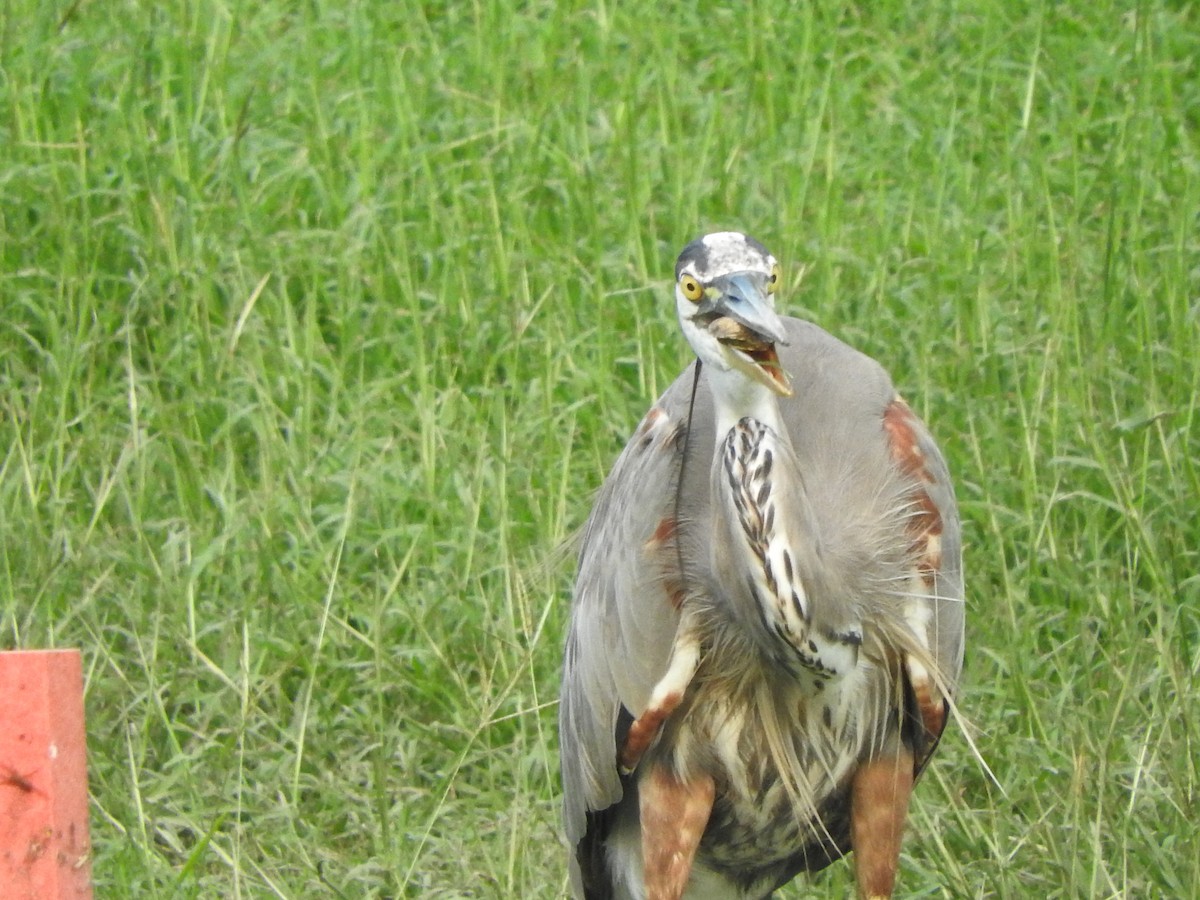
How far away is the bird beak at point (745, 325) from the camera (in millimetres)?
3020

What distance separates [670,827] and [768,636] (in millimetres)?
494

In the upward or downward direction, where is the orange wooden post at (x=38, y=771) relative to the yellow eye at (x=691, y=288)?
downward

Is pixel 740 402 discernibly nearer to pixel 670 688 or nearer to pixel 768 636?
pixel 768 636

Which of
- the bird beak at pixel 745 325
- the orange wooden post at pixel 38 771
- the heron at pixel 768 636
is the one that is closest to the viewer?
the orange wooden post at pixel 38 771

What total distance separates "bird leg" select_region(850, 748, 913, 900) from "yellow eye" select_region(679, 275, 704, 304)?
104cm

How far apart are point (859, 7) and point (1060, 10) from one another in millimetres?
817

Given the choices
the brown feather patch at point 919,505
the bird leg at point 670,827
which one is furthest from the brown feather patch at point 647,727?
the brown feather patch at point 919,505

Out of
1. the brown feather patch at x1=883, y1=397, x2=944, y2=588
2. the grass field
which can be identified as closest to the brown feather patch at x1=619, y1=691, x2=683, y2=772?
the brown feather patch at x1=883, y1=397, x2=944, y2=588

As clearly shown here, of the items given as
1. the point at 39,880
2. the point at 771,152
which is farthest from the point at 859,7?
the point at 39,880

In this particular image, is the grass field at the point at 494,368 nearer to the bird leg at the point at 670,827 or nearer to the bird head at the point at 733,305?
the bird leg at the point at 670,827

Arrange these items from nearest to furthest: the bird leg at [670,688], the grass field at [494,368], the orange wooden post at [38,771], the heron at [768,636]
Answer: the orange wooden post at [38,771] < the heron at [768,636] < the bird leg at [670,688] < the grass field at [494,368]

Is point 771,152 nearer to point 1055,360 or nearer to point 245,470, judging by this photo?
point 1055,360

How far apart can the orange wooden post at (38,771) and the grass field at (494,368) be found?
119cm

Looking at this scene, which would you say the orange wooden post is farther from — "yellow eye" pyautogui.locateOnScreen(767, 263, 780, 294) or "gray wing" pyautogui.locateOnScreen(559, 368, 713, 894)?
"yellow eye" pyautogui.locateOnScreen(767, 263, 780, 294)
